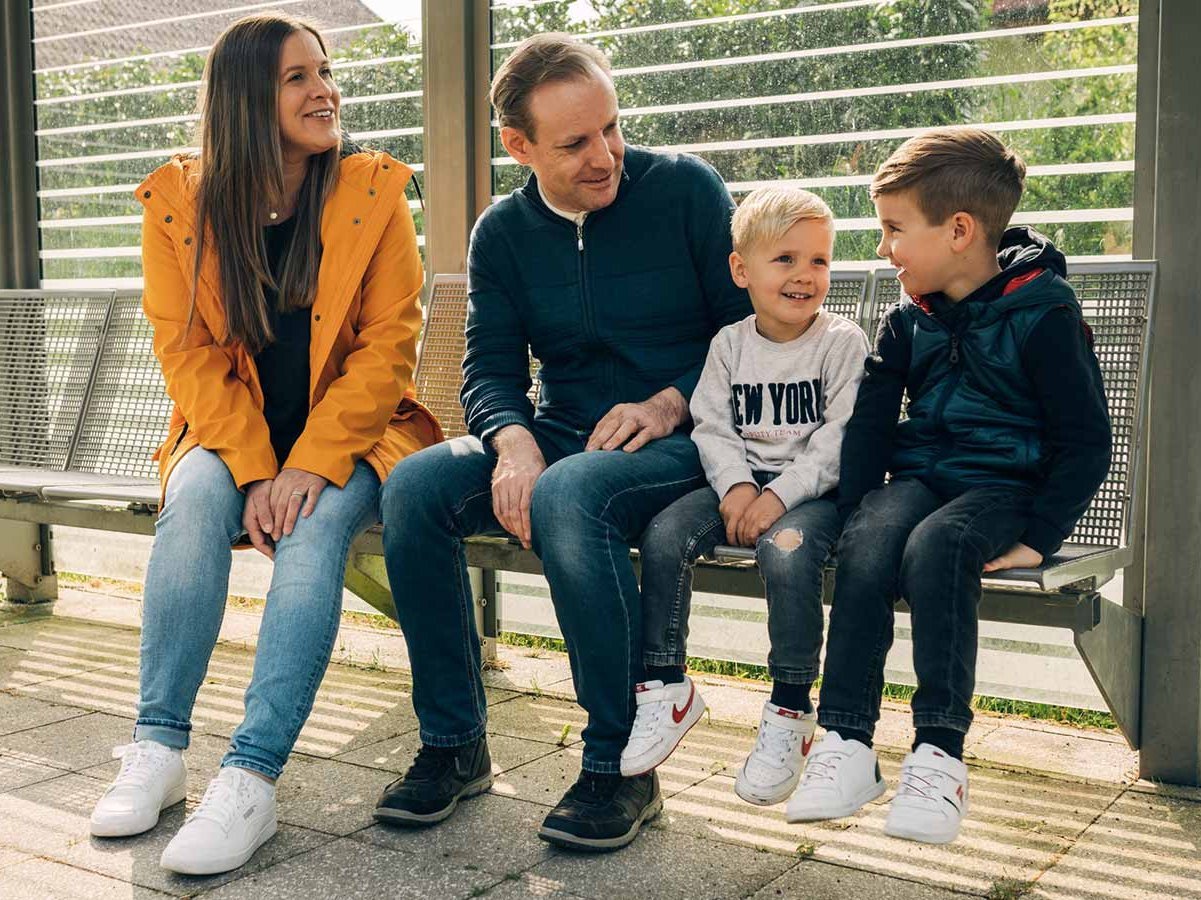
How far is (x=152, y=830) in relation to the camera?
2.87 meters

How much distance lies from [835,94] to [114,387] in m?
2.62

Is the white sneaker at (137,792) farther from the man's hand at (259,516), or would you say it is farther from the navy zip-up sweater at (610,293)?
the navy zip-up sweater at (610,293)

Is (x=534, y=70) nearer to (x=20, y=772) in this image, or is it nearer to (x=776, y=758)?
(x=776, y=758)

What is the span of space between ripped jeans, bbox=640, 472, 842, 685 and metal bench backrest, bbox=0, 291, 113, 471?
111 inches

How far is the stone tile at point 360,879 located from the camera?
254cm

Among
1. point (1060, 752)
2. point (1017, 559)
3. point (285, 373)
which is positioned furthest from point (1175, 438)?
point (285, 373)

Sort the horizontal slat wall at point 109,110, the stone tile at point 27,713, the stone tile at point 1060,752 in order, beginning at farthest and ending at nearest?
the horizontal slat wall at point 109,110 → the stone tile at point 27,713 → the stone tile at point 1060,752

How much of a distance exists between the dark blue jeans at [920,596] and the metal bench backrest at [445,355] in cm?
173

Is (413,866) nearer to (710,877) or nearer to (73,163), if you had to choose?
(710,877)

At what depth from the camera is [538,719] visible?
3.77m

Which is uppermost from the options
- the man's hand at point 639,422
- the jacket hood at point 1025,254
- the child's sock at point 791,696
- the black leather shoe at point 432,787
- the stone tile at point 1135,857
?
the jacket hood at point 1025,254

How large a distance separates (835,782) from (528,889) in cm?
63

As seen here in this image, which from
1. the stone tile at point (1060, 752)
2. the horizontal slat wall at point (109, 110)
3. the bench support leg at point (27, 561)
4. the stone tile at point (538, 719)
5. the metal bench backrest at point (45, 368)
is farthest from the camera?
the bench support leg at point (27, 561)

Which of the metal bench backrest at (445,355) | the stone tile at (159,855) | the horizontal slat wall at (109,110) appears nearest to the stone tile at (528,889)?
the stone tile at (159,855)
